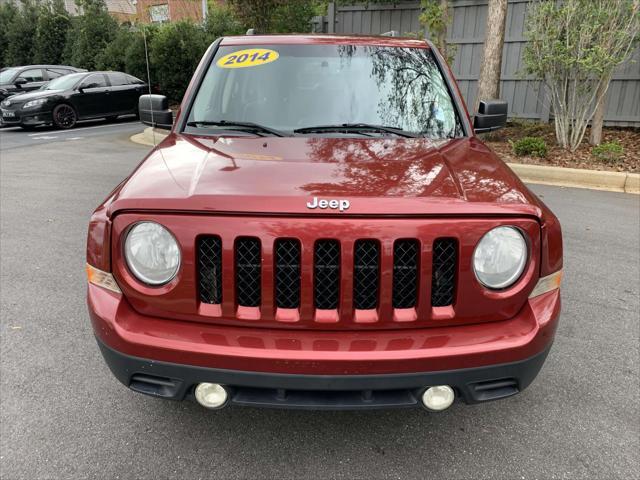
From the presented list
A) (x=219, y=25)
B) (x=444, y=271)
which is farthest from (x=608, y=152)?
(x=219, y=25)

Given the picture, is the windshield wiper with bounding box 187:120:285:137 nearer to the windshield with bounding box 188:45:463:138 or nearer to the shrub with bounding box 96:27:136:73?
the windshield with bounding box 188:45:463:138

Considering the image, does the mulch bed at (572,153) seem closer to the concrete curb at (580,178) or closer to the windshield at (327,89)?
the concrete curb at (580,178)

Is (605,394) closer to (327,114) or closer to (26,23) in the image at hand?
(327,114)

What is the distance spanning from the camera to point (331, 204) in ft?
5.96

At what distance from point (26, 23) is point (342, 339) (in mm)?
28449

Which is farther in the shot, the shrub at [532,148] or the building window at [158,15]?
the shrub at [532,148]

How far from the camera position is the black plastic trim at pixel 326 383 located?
1777 mm

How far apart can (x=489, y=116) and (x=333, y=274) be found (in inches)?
89.5

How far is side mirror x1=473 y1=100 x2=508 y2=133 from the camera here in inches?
138

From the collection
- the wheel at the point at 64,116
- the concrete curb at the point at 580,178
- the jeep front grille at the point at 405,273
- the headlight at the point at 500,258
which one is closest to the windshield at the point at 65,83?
the wheel at the point at 64,116

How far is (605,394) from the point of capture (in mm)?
2686

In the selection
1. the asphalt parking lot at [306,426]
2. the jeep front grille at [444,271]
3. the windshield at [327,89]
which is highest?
the windshield at [327,89]

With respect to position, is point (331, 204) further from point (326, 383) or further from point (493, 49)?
point (493, 49)

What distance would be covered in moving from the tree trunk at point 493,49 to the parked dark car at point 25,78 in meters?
13.6
